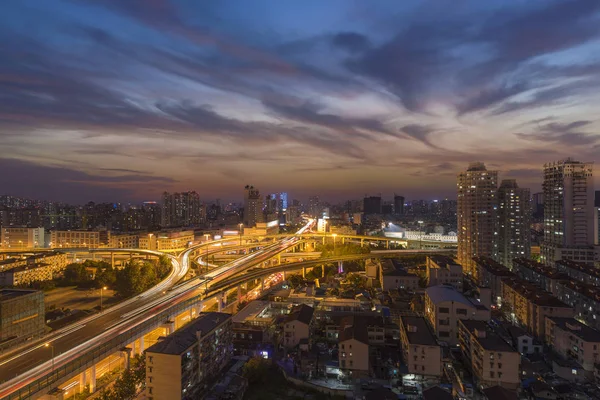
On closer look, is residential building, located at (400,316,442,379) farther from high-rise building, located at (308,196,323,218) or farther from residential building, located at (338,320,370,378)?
high-rise building, located at (308,196,323,218)

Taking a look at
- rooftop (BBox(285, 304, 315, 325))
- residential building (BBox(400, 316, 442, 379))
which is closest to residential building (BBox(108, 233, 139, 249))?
rooftop (BBox(285, 304, 315, 325))

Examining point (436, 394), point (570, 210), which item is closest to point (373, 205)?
point (570, 210)

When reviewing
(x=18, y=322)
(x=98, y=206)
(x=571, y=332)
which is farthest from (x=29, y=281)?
(x=98, y=206)

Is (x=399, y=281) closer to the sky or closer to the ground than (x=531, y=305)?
closer to the ground

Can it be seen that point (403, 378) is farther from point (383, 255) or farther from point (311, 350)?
point (383, 255)

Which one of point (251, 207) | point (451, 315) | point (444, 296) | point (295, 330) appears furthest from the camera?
point (251, 207)

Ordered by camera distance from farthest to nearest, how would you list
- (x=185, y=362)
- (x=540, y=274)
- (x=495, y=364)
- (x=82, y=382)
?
(x=540, y=274) → (x=495, y=364) → (x=82, y=382) → (x=185, y=362)

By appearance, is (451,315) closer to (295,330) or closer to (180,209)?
(295,330)
